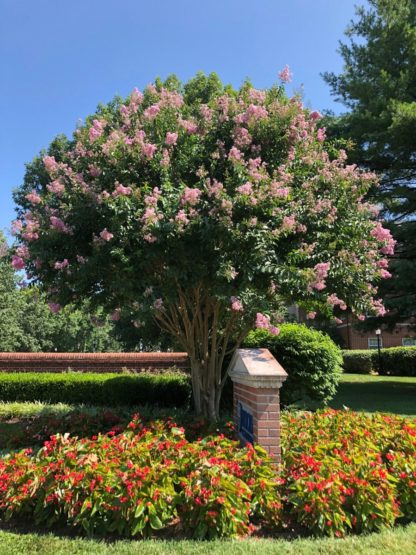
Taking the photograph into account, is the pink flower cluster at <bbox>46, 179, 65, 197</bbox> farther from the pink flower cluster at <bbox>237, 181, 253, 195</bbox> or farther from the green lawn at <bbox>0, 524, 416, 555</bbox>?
the green lawn at <bbox>0, 524, 416, 555</bbox>

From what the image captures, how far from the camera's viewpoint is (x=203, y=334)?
23.7 feet

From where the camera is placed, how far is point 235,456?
4.14 metres

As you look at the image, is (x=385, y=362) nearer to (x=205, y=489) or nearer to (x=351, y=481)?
(x=351, y=481)

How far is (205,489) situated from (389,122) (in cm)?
1348

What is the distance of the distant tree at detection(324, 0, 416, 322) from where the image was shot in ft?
45.8

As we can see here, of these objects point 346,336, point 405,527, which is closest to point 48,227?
point 405,527

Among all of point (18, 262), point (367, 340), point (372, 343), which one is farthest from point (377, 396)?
point (372, 343)

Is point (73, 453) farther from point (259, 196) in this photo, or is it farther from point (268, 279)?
point (259, 196)

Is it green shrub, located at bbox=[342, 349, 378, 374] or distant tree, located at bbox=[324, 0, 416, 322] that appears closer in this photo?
distant tree, located at bbox=[324, 0, 416, 322]

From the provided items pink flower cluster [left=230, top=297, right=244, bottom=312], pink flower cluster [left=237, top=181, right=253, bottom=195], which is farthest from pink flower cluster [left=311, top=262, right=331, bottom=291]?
pink flower cluster [left=237, top=181, right=253, bottom=195]

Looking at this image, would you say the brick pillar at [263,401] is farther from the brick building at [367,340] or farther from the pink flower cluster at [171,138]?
the brick building at [367,340]

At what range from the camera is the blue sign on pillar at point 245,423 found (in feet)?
15.3

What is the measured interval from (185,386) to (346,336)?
76.9 feet

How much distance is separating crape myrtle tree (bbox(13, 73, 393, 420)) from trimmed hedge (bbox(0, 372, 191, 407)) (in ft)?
11.3
